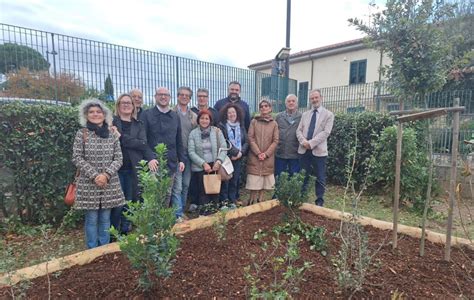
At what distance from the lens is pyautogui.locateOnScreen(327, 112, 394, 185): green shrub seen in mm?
7000

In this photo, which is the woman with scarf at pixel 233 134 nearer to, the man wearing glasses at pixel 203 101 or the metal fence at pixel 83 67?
the man wearing glasses at pixel 203 101

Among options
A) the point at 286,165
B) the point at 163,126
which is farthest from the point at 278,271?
the point at 286,165

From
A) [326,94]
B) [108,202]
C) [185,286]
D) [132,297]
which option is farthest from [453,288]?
[326,94]

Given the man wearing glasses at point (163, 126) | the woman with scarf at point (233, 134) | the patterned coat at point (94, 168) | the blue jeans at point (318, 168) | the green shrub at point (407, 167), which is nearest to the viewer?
the patterned coat at point (94, 168)

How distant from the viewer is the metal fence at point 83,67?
17.6ft

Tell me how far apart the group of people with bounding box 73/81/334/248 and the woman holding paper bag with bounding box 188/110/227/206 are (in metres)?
0.01

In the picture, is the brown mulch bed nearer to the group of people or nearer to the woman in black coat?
the group of people

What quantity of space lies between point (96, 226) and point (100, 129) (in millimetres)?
1042

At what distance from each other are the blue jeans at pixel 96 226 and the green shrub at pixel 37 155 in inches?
49.9

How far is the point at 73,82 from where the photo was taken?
5957 mm

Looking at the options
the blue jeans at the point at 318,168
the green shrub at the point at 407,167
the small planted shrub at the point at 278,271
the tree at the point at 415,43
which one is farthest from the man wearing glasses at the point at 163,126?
the tree at the point at 415,43

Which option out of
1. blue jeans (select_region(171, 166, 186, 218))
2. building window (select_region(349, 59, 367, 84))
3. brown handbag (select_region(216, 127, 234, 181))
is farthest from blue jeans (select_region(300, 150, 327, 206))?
building window (select_region(349, 59, 367, 84))

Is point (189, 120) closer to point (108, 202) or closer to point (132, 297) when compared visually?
point (108, 202)

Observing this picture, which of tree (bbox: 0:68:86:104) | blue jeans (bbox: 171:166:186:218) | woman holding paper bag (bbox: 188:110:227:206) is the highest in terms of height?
tree (bbox: 0:68:86:104)
